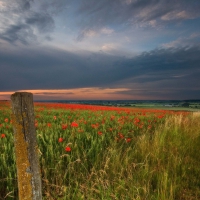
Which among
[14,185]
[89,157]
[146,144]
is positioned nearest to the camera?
[14,185]

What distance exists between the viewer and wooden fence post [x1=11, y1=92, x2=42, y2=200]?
2.24 metres

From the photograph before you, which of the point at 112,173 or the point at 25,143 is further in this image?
the point at 112,173

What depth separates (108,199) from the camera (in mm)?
2971

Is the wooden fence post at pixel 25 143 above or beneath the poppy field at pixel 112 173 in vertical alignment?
above

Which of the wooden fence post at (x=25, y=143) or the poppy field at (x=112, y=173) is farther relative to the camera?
the poppy field at (x=112, y=173)

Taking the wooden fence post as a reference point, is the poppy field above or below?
below

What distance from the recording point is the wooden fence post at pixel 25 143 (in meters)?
2.24

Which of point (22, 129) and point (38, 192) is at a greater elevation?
point (22, 129)

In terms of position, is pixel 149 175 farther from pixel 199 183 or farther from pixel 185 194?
pixel 199 183

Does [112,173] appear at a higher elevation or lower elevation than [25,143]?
lower

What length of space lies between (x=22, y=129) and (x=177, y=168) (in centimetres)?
339

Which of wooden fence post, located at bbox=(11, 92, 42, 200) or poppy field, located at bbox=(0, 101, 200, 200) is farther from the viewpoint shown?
poppy field, located at bbox=(0, 101, 200, 200)

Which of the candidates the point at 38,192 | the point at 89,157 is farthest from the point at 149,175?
the point at 38,192

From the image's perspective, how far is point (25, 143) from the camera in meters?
2.25
